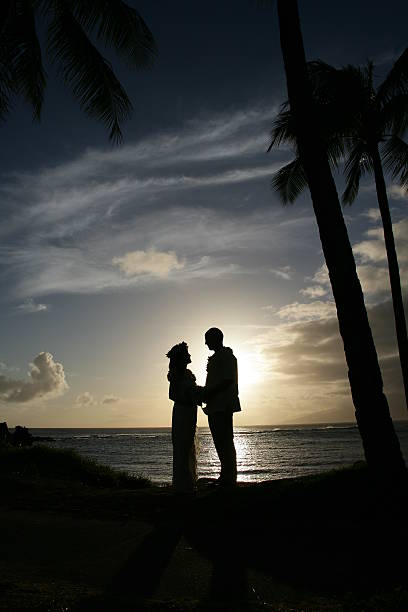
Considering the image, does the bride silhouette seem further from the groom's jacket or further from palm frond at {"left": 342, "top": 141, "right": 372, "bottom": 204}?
palm frond at {"left": 342, "top": 141, "right": 372, "bottom": 204}

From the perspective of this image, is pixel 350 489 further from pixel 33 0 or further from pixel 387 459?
pixel 33 0

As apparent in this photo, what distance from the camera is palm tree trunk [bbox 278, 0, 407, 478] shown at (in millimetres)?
5781

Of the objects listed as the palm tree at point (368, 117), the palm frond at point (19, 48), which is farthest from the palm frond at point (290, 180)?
the palm frond at point (19, 48)

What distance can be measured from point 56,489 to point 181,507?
2284mm

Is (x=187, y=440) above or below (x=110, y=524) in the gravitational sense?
above

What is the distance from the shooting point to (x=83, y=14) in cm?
948

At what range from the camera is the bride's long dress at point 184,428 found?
6.94m

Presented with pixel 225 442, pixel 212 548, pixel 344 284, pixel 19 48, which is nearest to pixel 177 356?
pixel 225 442

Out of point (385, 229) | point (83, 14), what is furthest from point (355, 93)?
point (83, 14)

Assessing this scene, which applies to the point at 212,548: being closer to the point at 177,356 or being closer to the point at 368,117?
the point at 177,356

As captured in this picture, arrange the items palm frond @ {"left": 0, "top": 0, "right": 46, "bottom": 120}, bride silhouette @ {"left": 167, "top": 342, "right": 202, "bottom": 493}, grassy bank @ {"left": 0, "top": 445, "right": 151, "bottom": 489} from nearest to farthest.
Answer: bride silhouette @ {"left": 167, "top": 342, "right": 202, "bottom": 493} → palm frond @ {"left": 0, "top": 0, "right": 46, "bottom": 120} → grassy bank @ {"left": 0, "top": 445, "right": 151, "bottom": 489}

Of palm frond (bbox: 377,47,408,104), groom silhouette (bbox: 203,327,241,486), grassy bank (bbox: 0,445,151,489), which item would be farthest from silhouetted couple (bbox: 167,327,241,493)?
palm frond (bbox: 377,47,408,104)

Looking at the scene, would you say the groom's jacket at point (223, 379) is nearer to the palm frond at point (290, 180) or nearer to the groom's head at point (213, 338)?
the groom's head at point (213, 338)

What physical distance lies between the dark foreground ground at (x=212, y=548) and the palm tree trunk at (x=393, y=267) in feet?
25.6
